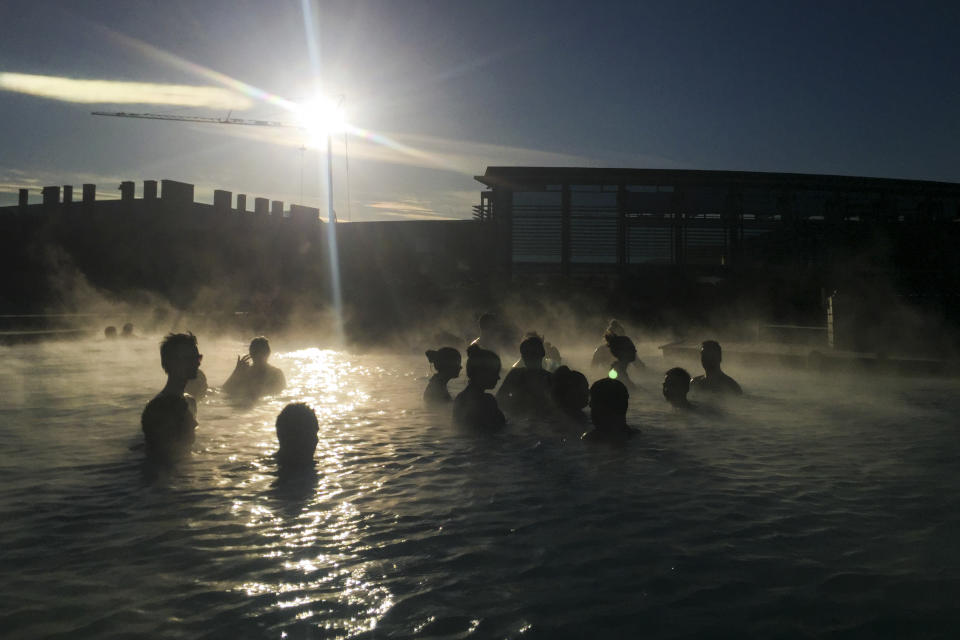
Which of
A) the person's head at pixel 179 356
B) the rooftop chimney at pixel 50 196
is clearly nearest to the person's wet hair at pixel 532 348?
the person's head at pixel 179 356

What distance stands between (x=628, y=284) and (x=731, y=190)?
4707 mm

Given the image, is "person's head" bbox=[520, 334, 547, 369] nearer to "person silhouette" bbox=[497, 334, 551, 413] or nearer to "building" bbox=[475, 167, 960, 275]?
"person silhouette" bbox=[497, 334, 551, 413]

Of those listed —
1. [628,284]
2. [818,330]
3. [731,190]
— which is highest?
[731,190]

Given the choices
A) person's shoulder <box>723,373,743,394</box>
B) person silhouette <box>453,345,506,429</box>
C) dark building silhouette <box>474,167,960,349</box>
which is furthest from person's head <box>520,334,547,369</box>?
dark building silhouette <box>474,167,960,349</box>

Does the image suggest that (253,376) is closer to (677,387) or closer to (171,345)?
(171,345)

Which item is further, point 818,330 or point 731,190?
point 731,190

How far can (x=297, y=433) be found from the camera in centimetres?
584

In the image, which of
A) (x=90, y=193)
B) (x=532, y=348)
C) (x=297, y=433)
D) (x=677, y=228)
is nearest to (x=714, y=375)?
(x=532, y=348)

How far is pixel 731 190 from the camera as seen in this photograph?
2255 centimetres

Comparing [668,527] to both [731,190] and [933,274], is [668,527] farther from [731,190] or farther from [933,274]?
[731,190]

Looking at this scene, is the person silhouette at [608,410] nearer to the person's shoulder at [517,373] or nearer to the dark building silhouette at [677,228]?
the person's shoulder at [517,373]

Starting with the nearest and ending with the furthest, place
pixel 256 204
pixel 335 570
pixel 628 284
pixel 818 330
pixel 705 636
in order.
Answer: pixel 705 636 → pixel 335 570 → pixel 818 330 → pixel 628 284 → pixel 256 204

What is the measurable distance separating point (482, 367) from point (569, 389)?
123cm

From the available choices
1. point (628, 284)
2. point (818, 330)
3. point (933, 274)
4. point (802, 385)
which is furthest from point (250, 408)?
point (933, 274)
